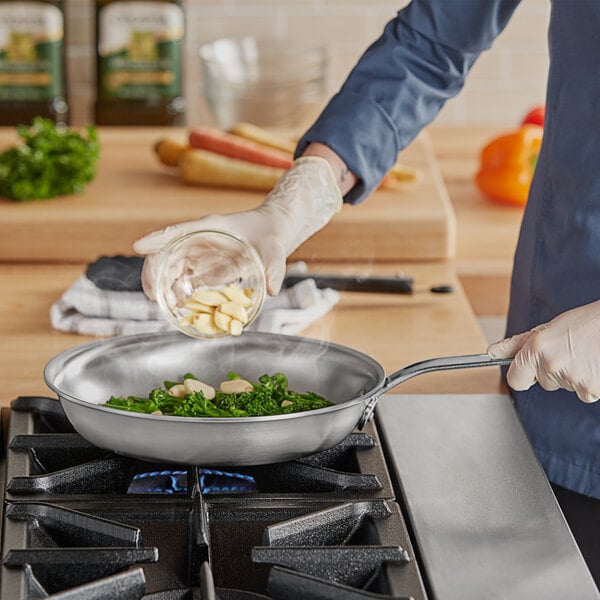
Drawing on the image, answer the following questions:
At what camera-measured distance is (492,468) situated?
116 cm

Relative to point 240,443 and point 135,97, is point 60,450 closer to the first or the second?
point 240,443

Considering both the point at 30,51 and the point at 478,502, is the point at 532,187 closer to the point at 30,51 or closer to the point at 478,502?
the point at 478,502

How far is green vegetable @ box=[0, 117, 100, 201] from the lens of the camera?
2.00m

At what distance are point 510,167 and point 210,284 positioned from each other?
3.51 ft

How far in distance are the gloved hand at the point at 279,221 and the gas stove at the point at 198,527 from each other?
0.79 ft

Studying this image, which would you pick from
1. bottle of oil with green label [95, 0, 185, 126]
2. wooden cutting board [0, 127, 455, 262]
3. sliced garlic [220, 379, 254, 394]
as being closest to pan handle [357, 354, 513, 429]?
sliced garlic [220, 379, 254, 394]

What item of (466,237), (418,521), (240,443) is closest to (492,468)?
(418,521)

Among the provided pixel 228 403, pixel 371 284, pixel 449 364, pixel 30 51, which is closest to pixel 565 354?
pixel 449 364

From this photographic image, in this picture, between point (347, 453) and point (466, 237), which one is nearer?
point (347, 453)

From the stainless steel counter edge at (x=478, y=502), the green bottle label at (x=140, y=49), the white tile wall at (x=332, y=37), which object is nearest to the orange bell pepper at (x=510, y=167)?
the white tile wall at (x=332, y=37)

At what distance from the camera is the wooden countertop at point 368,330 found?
1.44m

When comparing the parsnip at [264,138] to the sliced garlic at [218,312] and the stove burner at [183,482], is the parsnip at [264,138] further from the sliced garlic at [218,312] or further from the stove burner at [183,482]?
the stove burner at [183,482]

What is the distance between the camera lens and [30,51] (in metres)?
2.62

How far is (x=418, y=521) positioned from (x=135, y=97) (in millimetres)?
1836
